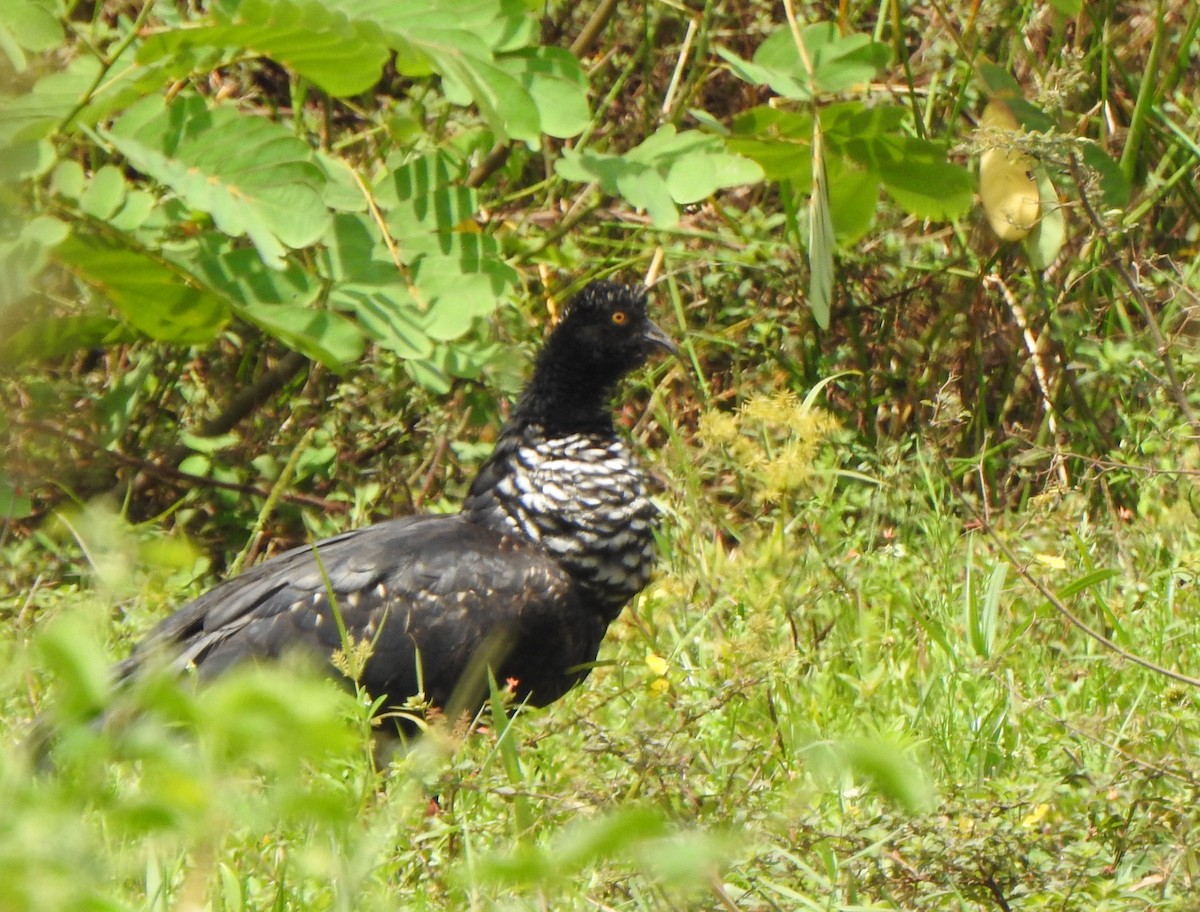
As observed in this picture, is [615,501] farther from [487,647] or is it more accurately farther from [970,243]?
[970,243]

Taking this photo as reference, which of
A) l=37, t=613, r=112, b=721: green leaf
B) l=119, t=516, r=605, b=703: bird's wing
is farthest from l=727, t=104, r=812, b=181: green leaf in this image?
l=37, t=613, r=112, b=721: green leaf

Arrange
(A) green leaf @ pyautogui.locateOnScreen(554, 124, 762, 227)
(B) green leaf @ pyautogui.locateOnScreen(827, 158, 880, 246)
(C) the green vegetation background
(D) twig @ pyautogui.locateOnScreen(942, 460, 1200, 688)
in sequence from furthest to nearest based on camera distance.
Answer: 1. (B) green leaf @ pyautogui.locateOnScreen(827, 158, 880, 246)
2. (A) green leaf @ pyautogui.locateOnScreen(554, 124, 762, 227)
3. (D) twig @ pyautogui.locateOnScreen(942, 460, 1200, 688)
4. (C) the green vegetation background

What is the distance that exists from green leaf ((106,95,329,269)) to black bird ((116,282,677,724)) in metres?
0.72

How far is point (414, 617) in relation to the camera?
3.64 meters

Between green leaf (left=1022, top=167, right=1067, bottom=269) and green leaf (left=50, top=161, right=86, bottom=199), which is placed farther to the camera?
green leaf (left=1022, top=167, right=1067, bottom=269)

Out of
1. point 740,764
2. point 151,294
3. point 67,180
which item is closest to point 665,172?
point 151,294

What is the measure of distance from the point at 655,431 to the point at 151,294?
2.26 meters

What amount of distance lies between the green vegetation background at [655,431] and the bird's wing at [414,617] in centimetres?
16

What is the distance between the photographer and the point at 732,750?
3098mm

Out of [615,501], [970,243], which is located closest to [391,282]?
[615,501]

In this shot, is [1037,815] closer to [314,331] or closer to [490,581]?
[490,581]

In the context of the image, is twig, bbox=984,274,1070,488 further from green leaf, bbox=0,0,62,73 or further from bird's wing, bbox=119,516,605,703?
green leaf, bbox=0,0,62,73

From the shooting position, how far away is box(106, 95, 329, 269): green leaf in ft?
11.7

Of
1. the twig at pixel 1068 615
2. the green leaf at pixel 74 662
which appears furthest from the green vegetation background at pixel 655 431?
the twig at pixel 1068 615
